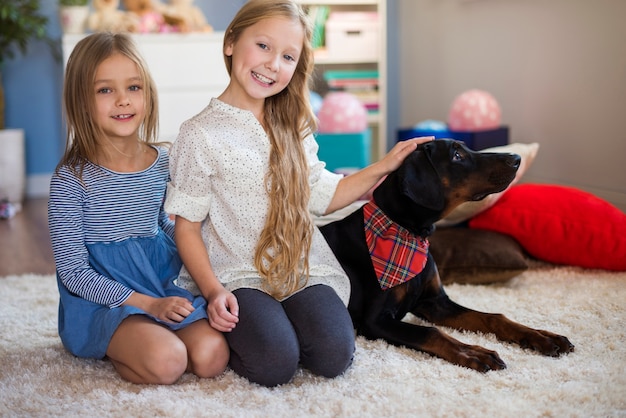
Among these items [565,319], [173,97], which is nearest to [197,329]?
[565,319]

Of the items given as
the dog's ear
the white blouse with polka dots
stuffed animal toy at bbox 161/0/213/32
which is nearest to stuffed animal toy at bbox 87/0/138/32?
stuffed animal toy at bbox 161/0/213/32

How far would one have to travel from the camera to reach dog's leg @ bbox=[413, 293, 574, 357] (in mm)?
1745

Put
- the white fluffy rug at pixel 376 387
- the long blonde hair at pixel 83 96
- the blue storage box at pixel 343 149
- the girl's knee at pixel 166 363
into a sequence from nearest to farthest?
the white fluffy rug at pixel 376 387
the girl's knee at pixel 166 363
the long blonde hair at pixel 83 96
the blue storage box at pixel 343 149

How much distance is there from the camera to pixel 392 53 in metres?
5.54

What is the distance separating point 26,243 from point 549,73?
2.70 metres

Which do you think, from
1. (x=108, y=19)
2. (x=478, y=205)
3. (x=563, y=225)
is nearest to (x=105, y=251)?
(x=478, y=205)

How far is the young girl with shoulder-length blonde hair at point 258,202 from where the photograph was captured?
1687 mm

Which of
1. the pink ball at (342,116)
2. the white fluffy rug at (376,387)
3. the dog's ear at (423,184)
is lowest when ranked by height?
the white fluffy rug at (376,387)

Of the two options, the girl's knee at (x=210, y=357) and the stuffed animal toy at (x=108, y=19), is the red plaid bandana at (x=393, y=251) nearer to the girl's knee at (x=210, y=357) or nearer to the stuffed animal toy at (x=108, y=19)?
the girl's knee at (x=210, y=357)

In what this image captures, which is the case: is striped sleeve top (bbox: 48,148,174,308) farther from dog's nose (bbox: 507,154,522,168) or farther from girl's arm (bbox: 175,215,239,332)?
dog's nose (bbox: 507,154,522,168)

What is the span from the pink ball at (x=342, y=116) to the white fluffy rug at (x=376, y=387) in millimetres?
2241

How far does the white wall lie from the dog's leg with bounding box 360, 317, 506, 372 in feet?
6.21

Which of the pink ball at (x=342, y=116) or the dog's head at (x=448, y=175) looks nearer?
the dog's head at (x=448, y=175)

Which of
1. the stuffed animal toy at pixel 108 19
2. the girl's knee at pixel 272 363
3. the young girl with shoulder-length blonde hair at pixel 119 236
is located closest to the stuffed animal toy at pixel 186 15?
the stuffed animal toy at pixel 108 19
